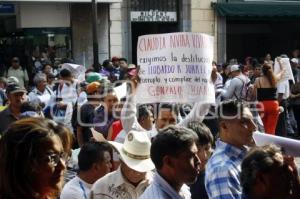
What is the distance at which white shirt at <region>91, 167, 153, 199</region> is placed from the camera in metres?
3.78

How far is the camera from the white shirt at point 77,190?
3.89 metres

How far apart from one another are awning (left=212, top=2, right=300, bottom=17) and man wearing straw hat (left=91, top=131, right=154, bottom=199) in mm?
15179

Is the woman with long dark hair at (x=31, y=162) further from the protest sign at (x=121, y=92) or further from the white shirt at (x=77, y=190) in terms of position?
the protest sign at (x=121, y=92)

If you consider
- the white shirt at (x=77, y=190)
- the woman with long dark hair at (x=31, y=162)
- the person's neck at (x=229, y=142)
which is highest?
the woman with long dark hair at (x=31, y=162)

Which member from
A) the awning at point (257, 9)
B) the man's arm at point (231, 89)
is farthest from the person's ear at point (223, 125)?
the awning at point (257, 9)

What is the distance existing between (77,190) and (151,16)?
1417 centimetres

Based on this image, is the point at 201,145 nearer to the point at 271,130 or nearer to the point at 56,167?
the point at 56,167

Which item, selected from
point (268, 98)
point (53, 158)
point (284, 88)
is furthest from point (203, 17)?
point (53, 158)

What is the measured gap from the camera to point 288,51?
72.5 feet

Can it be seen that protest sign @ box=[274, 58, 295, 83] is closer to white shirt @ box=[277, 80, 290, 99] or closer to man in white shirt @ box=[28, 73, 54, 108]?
white shirt @ box=[277, 80, 290, 99]

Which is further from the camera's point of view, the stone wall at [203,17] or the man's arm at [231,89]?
the stone wall at [203,17]

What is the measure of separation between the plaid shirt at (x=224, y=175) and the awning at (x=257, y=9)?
15326 mm

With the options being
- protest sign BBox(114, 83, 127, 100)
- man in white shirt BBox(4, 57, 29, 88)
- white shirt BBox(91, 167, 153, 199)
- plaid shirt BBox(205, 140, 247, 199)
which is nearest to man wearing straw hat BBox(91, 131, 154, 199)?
white shirt BBox(91, 167, 153, 199)

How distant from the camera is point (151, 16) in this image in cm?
1777
